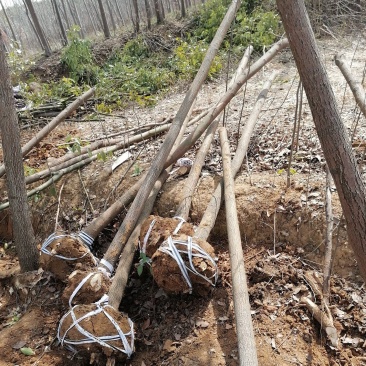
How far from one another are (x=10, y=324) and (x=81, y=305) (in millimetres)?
1275

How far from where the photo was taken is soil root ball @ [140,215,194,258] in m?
2.76

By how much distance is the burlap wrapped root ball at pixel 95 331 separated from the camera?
7.55 feet

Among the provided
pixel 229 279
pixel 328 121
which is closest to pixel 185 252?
pixel 229 279

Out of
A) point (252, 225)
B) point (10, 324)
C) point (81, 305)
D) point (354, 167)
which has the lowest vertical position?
point (10, 324)

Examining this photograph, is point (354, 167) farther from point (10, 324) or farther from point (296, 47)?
point (10, 324)

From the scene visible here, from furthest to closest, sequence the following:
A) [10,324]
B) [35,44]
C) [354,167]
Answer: [35,44] → [10,324] → [354,167]

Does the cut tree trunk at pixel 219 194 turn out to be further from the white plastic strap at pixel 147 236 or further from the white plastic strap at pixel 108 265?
the white plastic strap at pixel 108 265

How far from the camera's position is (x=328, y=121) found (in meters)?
1.73

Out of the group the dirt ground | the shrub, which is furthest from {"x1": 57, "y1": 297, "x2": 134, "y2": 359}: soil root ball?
the shrub

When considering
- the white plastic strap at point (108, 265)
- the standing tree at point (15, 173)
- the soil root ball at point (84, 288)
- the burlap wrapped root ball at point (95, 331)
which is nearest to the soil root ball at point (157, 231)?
the white plastic strap at point (108, 265)

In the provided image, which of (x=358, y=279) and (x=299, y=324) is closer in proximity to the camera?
(x=299, y=324)

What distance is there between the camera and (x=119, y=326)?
2350 mm

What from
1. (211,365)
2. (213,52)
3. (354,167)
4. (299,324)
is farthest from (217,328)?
(213,52)

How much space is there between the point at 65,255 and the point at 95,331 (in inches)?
34.1
